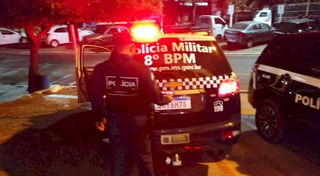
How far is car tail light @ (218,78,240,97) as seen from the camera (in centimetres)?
376

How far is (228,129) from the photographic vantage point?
12.4 ft

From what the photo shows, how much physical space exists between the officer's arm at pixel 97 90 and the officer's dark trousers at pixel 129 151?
0.90 feet

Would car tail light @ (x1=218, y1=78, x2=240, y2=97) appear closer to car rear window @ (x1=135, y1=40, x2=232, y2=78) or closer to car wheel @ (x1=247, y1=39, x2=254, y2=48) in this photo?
car rear window @ (x1=135, y1=40, x2=232, y2=78)

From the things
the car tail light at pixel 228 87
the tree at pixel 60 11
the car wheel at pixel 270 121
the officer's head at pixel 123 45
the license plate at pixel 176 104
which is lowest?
the car wheel at pixel 270 121

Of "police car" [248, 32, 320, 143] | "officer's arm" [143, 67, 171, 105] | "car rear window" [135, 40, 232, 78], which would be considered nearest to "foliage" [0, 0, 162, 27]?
"car rear window" [135, 40, 232, 78]

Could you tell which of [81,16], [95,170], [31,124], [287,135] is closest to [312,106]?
[287,135]

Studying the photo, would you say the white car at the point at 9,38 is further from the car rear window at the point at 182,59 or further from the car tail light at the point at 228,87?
the car tail light at the point at 228,87

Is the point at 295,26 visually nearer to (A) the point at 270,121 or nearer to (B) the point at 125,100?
(A) the point at 270,121

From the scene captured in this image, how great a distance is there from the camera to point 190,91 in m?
3.64

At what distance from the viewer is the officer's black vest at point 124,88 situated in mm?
2910

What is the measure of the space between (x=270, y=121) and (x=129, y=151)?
8.83 ft

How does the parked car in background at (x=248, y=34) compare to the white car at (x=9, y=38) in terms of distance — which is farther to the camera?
the white car at (x=9, y=38)

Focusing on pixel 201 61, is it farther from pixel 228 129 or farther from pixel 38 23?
pixel 38 23

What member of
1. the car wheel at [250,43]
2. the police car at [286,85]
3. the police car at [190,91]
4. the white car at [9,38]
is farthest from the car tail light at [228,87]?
the white car at [9,38]
